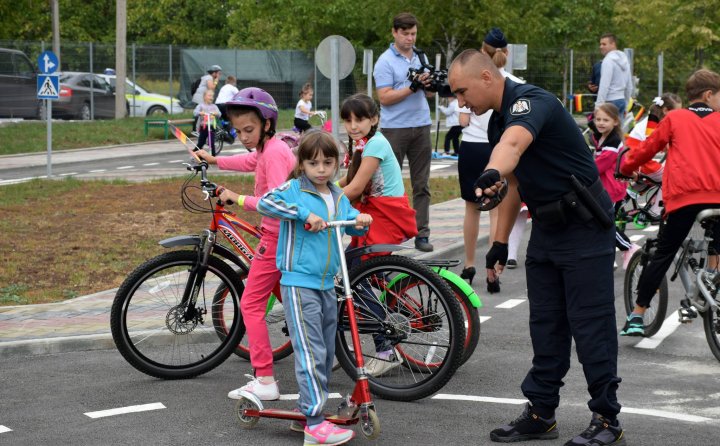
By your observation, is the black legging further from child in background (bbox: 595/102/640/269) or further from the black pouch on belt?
child in background (bbox: 595/102/640/269)

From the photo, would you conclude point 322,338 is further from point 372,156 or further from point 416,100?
point 416,100

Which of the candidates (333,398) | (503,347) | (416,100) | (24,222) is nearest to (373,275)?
(333,398)

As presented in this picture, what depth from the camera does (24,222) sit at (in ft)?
47.9

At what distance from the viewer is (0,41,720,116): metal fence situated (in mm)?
37594

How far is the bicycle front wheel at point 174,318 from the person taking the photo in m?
7.01

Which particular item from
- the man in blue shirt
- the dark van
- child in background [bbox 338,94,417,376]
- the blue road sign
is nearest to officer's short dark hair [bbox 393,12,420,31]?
the man in blue shirt

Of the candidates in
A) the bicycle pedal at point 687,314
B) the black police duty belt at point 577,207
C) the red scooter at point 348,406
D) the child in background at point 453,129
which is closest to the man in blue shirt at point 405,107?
the bicycle pedal at point 687,314

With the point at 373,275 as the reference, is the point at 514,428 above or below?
below

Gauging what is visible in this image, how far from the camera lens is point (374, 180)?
739 centimetres

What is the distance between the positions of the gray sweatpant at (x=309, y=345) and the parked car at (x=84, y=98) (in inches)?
1186

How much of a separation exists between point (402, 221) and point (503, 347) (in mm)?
1301

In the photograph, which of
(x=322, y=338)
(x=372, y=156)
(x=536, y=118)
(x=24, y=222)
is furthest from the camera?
(x=24, y=222)

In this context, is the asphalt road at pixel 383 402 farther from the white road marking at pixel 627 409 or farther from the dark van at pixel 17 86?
the dark van at pixel 17 86

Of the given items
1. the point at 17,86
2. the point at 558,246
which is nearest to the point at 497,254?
the point at 558,246
